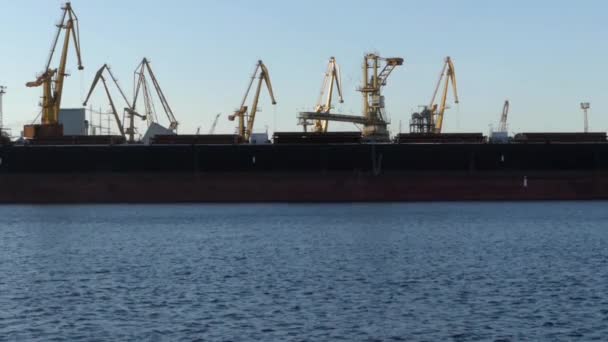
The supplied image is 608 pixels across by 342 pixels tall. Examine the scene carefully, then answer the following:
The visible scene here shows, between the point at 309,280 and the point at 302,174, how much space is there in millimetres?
35642

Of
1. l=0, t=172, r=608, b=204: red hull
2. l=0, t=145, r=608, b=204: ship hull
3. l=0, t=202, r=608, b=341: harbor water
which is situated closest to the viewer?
l=0, t=202, r=608, b=341: harbor water

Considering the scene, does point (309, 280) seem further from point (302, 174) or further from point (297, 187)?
point (302, 174)

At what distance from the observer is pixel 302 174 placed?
64625 millimetres

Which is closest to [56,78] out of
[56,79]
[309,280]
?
[56,79]

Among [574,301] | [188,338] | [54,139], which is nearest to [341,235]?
[574,301]

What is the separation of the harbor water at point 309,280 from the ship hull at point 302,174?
10.4 meters

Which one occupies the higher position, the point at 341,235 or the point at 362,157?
the point at 362,157

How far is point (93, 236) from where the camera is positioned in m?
45.5

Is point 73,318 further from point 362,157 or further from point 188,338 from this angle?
point 362,157

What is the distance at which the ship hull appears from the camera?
63.5 metres

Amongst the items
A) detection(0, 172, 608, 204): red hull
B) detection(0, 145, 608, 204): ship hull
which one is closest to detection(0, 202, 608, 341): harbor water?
detection(0, 172, 608, 204): red hull

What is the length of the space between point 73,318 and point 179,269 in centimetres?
906

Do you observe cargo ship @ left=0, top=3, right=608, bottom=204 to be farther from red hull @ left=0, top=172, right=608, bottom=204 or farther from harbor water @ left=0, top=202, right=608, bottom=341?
harbor water @ left=0, top=202, right=608, bottom=341

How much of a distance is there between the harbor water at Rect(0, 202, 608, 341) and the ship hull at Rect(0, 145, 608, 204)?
10.4 m
